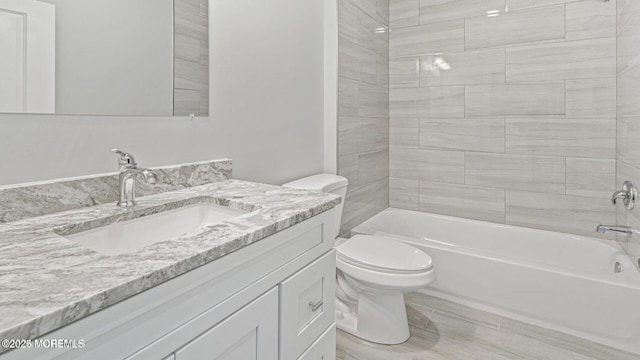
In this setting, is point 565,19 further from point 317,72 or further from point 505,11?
point 317,72

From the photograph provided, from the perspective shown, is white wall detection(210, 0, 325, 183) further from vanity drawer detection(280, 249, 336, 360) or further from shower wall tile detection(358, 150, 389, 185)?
vanity drawer detection(280, 249, 336, 360)

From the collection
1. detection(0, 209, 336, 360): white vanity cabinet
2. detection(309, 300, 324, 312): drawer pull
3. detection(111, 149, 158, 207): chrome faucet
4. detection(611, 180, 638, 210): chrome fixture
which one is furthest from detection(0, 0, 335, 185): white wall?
detection(611, 180, 638, 210): chrome fixture

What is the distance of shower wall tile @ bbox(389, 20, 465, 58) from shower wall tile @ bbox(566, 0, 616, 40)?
27.4 inches

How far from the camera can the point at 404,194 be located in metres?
3.11

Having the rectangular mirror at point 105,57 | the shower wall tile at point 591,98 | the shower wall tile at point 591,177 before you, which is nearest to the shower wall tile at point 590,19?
the shower wall tile at point 591,98

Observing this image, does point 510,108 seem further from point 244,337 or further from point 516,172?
point 244,337

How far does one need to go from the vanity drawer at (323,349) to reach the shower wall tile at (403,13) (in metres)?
2.62

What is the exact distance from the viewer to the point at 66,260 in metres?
0.66

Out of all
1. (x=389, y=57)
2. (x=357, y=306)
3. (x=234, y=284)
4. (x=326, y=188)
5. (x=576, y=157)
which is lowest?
(x=357, y=306)

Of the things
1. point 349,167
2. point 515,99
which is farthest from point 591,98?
point 349,167

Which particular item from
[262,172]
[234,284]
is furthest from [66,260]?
[262,172]

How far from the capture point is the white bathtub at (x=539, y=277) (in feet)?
5.92

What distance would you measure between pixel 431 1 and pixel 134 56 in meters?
2.47

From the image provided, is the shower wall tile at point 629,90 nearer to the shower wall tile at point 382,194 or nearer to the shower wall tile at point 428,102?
the shower wall tile at point 428,102
